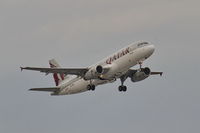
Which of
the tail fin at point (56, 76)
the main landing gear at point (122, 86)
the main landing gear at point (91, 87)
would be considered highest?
the tail fin at point (56, 76)

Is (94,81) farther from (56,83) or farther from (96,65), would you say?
(56,83)

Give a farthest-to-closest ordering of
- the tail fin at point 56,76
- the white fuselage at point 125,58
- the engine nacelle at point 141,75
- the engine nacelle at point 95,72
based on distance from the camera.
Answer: the tail fin at point 56,76
the engine nacelle at point 141,75
the engine nacelle at point 95,72
the white fuselage at point 125,58

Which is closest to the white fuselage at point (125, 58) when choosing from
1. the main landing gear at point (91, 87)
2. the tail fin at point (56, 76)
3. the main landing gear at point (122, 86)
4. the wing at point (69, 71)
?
the main landing gear at point (91, 87)

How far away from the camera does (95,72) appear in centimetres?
10800

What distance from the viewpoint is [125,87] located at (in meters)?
114

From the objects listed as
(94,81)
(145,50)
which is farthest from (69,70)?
(145,50)

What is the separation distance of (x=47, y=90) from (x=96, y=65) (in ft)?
40.2

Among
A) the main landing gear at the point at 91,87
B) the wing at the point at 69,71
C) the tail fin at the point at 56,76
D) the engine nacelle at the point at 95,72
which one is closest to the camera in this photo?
the engine nacelle at the point at 95,72

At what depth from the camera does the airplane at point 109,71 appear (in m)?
105

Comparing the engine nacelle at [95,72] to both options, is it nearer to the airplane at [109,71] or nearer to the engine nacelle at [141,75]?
the airplane at [109,71]

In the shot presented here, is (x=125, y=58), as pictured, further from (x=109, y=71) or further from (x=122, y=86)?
(x=122, y=86)

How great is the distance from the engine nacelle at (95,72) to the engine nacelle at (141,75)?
6.58 metres

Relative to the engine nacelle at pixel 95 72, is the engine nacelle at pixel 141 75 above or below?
above

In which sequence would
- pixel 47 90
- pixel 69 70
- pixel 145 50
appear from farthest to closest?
pixel 47 90 → pixel 69 70 → pixel 145 50
